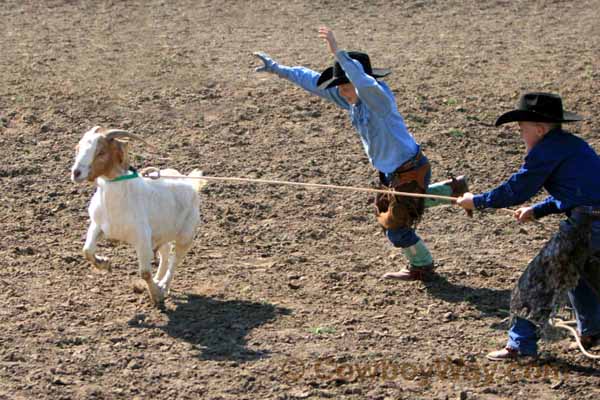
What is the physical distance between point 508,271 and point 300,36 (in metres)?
8.36

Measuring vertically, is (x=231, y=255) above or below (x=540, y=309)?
below

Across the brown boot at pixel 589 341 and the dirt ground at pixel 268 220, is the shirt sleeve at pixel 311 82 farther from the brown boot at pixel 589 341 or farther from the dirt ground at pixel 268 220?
the brown boot at pixel 589 341

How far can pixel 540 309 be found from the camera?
20.7 feet

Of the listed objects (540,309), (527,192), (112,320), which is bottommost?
(112,320)

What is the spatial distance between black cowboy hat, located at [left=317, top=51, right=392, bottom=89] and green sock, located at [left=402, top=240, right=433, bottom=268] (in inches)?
49.1

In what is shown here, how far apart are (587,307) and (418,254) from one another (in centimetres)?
155

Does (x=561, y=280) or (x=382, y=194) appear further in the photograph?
(x=382, y=194)

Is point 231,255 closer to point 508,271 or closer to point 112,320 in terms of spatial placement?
point 112,320

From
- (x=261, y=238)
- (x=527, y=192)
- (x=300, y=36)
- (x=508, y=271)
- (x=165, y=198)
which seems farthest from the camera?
(x=300, y=36)

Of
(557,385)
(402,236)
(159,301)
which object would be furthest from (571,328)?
(159,301)

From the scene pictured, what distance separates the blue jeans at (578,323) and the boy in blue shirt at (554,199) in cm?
7

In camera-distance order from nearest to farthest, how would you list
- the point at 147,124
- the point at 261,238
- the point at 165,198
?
1. the point at 165,198
2. the point at 261,238
3. the point at 147,124

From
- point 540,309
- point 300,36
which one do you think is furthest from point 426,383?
point 300,36

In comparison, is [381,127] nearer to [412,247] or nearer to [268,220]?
[412,247]
